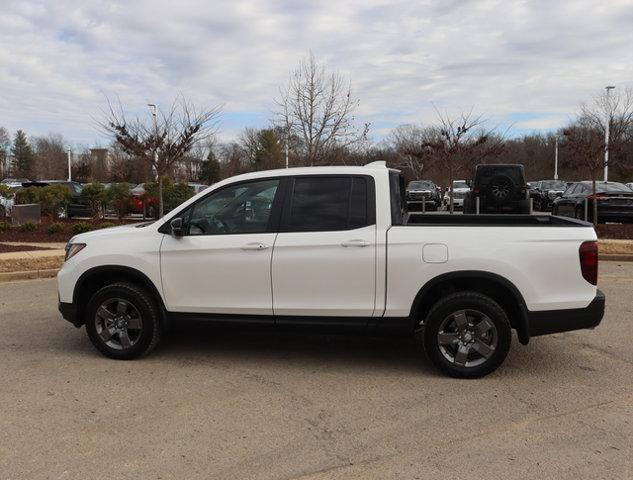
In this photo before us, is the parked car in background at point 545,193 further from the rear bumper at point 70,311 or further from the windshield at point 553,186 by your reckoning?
the rear bumper at point 70,311

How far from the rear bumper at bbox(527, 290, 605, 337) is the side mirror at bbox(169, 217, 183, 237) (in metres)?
3.07

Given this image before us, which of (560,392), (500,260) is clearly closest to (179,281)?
(500,260)

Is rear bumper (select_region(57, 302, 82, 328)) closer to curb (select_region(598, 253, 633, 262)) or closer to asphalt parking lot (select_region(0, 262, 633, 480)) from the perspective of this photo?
asphalt parking lot (select_region(0, 262, 633, 480))

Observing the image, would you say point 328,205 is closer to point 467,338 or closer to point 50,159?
point 467,338

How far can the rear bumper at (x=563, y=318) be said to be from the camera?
4762mm

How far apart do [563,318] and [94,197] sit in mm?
16594

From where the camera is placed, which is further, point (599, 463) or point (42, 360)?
point (42, 360)

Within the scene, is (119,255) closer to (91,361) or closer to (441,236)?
(91,361)

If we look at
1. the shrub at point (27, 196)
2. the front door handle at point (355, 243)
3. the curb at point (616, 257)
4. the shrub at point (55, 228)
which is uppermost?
the shrub at point (27, 196)

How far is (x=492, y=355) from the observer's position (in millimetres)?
4848

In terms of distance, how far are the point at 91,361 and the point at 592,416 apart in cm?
432

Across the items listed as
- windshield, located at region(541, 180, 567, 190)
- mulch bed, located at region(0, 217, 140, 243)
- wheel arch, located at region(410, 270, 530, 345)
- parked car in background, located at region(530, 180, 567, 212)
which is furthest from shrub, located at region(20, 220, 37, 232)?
windshield, located at region(541, 180, 567, 190)

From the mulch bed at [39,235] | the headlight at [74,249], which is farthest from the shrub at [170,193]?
the headlight at [74,249]

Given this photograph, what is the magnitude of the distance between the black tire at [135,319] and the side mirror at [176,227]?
Result: 674 mm
